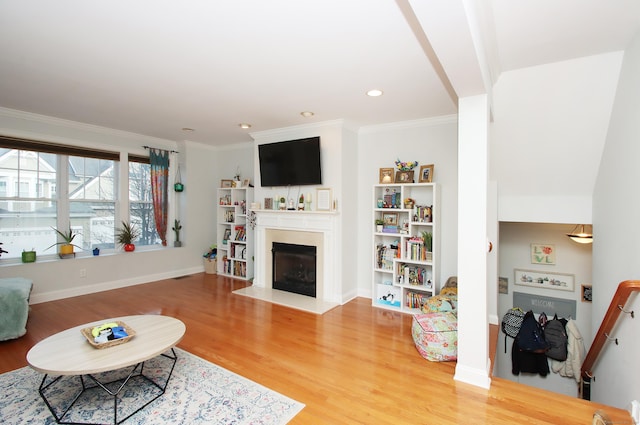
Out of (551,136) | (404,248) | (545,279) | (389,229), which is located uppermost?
(551,136)

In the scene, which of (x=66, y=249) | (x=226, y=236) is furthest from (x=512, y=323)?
(x=66, y=249)

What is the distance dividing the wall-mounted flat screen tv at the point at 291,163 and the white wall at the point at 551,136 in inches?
85.2

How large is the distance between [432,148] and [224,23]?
298cm

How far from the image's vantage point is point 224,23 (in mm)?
2002

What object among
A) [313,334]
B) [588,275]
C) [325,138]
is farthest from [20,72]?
[588,275]

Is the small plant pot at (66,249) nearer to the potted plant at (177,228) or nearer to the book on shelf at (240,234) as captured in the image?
the potted plant at (177,228)

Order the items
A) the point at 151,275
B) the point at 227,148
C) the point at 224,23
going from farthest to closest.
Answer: the point at 227,148 → the point at 151,275 → the point at 224,23

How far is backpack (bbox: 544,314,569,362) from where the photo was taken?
387 centimetres

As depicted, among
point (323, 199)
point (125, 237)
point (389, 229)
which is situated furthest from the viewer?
point (125, 237)

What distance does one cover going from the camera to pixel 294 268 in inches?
189

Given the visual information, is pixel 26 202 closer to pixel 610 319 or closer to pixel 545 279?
pixel 610 319

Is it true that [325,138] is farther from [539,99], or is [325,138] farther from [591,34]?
[591,34]

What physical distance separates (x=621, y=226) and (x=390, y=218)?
7.63 feet

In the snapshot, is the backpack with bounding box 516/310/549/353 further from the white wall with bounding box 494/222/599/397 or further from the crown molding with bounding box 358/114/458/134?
the crown molding with bounding box 358/114/458/134
